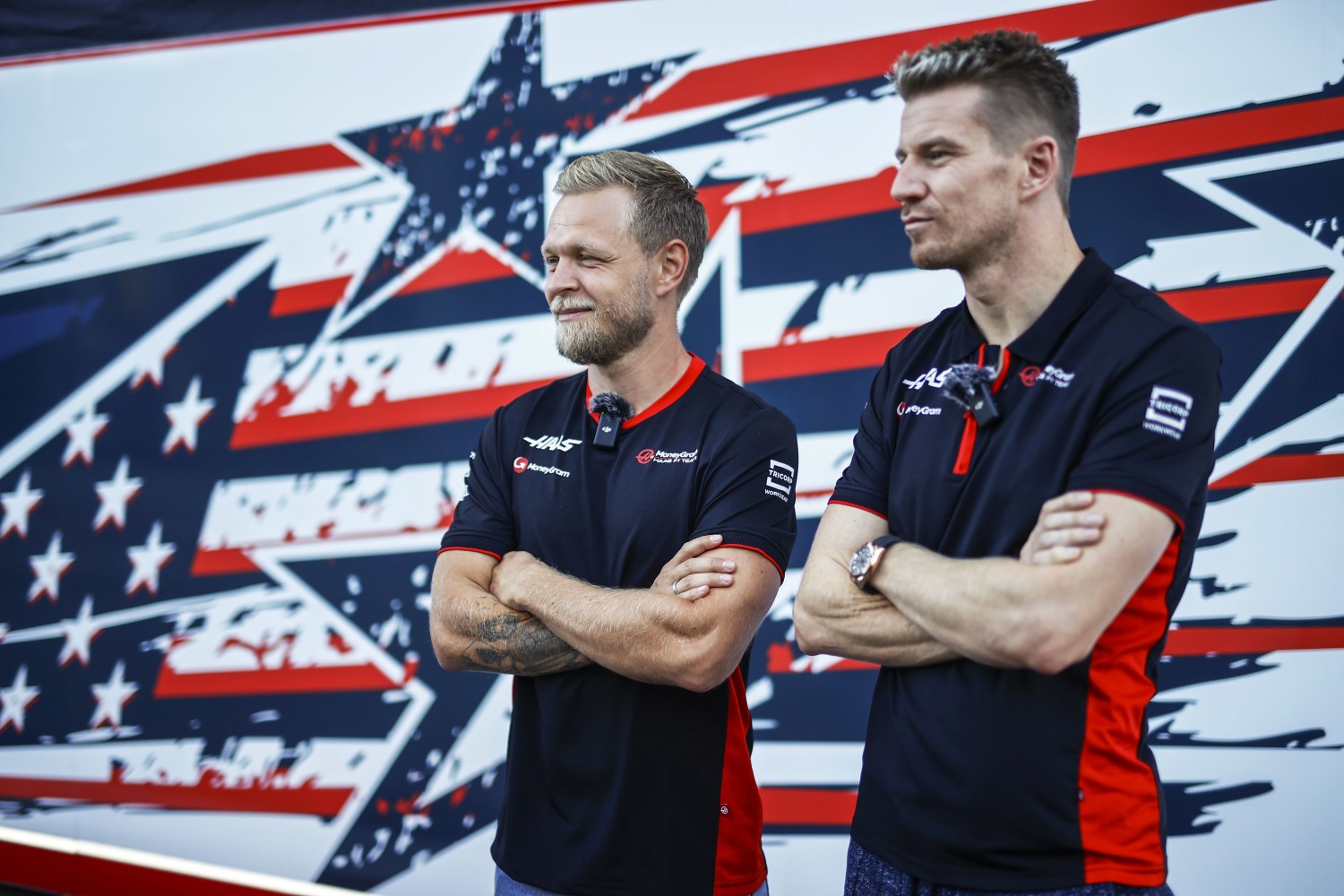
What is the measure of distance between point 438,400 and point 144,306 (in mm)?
1084

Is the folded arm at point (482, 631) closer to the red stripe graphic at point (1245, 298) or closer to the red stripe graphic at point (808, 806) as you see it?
the red stripe graphic at point (808, 806)

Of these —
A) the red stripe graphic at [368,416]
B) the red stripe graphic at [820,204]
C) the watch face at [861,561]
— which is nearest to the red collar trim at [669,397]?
the watch face at [861,561]

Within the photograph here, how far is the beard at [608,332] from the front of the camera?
1.79 metres

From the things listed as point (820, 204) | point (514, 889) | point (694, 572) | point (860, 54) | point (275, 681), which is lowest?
point (514, 889)

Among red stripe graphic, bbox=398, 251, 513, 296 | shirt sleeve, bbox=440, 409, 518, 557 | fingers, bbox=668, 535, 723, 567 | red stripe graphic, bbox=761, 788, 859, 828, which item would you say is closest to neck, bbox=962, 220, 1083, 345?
fingers, bbox=668, 535, 723, 567

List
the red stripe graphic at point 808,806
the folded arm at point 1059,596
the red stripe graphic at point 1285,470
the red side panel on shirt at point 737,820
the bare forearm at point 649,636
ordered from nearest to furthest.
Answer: the folded arm at point 1059,596, the bare forearm at point 649,636, the red side panel on shirt at point 737,820, the red stripe graphic at point 1285,470, the red stripe graphic at point 808,806

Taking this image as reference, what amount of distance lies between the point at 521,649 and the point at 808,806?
1.26 m

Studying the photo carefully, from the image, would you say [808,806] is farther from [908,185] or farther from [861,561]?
[908,185]

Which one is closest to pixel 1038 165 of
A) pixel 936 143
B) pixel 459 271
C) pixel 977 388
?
pixel 936 143

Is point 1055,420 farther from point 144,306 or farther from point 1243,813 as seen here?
point 144,306

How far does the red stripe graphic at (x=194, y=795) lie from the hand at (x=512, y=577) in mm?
1624

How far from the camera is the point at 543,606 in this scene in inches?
63.4

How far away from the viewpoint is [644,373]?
1812 mm

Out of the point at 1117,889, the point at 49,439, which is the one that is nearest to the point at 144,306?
the point at 49,439
